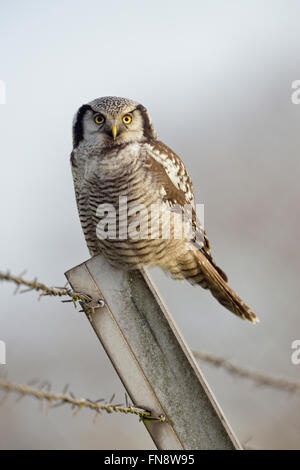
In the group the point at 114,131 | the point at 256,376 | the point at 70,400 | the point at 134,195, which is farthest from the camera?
the point at 114,131

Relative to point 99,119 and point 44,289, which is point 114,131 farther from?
point 44,289

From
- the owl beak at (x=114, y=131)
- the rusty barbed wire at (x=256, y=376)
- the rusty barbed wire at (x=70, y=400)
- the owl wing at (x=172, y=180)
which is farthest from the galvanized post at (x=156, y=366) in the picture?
the owl beak at (x=114, y=131)

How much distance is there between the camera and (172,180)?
3.00 m

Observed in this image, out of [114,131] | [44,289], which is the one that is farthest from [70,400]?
[114,131]

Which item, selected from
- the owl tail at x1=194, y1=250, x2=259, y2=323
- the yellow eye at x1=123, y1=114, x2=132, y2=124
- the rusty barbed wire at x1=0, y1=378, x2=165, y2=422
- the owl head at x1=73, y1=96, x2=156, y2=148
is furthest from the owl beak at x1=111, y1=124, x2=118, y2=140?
the rusty barbed wire at x1=0, y1=378, x2=165, y2=422

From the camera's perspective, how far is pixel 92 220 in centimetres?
297

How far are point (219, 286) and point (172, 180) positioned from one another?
656mm

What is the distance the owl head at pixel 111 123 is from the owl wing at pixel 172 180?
4.5 inches

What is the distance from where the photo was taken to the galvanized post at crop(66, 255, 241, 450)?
176 cm

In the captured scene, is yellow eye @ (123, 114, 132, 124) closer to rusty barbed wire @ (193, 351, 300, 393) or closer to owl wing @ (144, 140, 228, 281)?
owl wing @ (144, 140, 228, 281)

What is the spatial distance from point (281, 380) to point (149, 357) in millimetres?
1105

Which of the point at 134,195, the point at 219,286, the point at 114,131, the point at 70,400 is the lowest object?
the point at 70,400

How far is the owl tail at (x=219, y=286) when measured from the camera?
312cm
